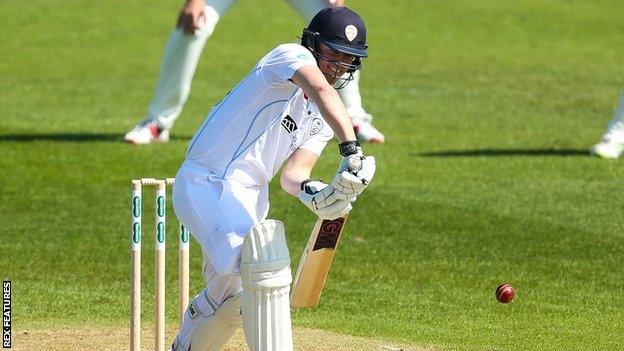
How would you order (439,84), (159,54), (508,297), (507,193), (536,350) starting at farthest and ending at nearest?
(159,54) → (439,84) → (507,193) → (508,297) → (536,350)

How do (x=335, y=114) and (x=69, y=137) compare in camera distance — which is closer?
(x=335, y=114)

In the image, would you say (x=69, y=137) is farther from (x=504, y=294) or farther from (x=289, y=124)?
(x=289, y=124)

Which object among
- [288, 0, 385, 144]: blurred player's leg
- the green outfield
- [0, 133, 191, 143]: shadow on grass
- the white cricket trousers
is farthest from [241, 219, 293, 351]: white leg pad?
[0, 133, 191, 143]: shadow on grass

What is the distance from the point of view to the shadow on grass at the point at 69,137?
1264 cm

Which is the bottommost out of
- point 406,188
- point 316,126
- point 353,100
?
point 316,126

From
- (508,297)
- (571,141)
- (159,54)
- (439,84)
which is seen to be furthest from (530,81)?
(508,297)

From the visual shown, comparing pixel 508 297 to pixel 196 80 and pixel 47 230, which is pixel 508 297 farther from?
pixel 196 80

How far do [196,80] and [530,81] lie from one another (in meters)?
3.91

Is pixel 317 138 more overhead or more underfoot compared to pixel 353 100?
more underfoot

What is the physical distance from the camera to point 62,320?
754 cm

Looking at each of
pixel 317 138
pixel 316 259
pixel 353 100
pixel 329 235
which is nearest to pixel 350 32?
pixel 317 138

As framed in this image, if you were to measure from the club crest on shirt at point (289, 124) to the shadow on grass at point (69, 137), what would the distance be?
23.5 feet

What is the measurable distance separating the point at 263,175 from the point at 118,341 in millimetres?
1835

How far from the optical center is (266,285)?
5.24 metres
